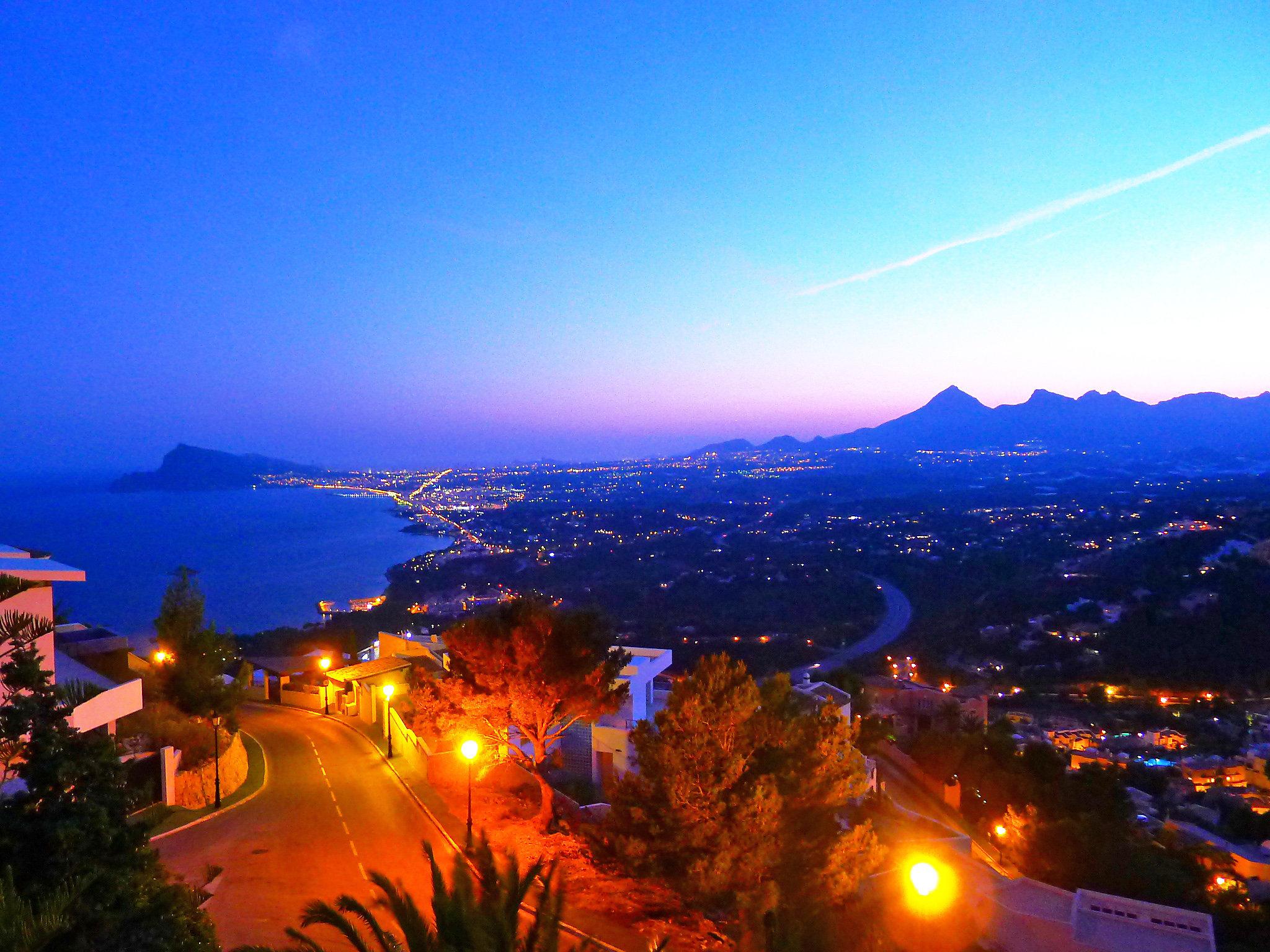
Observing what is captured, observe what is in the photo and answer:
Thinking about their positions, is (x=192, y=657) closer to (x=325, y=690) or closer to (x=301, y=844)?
(x=325, y=690)

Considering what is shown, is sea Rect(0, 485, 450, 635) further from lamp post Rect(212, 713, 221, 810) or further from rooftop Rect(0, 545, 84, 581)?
rooftop Rect(0, 545, 84, 581)

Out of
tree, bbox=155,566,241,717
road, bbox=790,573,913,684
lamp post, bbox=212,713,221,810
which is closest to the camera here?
lamp post, bbox=212,713,221,810

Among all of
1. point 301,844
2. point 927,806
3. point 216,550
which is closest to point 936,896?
point 927,806

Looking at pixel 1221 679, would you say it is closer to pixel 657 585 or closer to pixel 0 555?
pixel 657 585

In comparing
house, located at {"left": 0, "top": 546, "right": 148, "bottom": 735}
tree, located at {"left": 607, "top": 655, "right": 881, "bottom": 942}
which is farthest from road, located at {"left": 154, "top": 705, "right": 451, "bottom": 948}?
tree, located at {"left": 607, "top": 655, "right": 881, "bottom": 942}

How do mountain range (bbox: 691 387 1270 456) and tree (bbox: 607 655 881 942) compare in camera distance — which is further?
mountain range (bbox: 691 387 1270 456)
